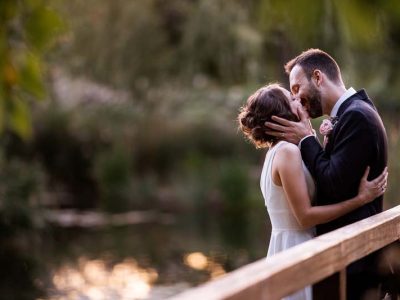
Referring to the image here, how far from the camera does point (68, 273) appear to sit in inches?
484

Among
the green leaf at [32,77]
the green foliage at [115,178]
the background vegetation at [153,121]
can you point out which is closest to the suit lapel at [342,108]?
the green leaf at [32,77]

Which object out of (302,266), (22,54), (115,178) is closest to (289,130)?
(302,266)

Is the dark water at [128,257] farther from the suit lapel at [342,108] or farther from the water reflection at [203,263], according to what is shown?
the suit lapel at [342,108]

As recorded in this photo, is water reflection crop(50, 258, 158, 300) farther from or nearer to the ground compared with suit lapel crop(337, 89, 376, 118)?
farther from the ground

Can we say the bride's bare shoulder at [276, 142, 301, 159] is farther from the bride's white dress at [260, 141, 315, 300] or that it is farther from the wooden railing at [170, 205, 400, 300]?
the wooden railing at [170, 205, 400, 300]

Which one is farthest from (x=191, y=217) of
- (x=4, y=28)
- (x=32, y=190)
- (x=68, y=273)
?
(x=4, y=28)

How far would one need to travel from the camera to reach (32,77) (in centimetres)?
113

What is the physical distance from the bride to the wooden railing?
126 mm

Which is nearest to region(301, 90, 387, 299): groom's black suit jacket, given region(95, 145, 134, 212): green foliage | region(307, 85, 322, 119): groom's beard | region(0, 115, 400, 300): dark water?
region(307, 85, 322, 119): groom's beard

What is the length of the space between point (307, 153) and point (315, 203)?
0.60ft

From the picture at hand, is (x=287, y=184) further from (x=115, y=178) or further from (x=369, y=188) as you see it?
(x=115, y=178)

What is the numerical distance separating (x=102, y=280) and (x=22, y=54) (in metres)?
10.7

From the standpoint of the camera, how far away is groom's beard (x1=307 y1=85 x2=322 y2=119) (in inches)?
113

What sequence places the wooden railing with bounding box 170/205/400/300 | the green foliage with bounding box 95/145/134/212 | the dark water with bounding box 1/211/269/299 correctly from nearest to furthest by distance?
the wooden railing with bounding box 170/205/400/300 → the dark water with bounding box 1/211/269/299 → the green foliage with bounding box 95/145/134/212
